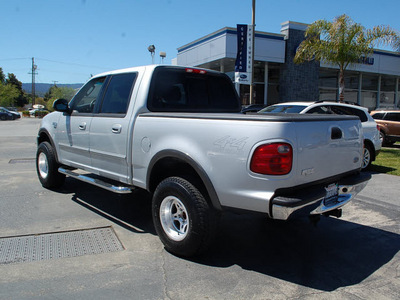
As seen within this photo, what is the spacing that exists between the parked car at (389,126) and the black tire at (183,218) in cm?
1282

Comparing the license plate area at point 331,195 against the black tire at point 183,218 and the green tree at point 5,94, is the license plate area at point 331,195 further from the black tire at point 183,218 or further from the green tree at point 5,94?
the green tree at point 5,94

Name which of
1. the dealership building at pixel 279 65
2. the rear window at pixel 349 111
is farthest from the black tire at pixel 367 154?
the dealership building at pixel 279 65

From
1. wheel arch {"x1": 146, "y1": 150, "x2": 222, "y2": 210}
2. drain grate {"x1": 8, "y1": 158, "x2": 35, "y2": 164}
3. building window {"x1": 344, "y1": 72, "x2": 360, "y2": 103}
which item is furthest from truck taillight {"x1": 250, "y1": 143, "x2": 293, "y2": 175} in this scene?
building window {"x1": 344, "y1": 72, "x2": 360, "y2": 103}

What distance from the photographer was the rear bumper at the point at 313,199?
2.87m

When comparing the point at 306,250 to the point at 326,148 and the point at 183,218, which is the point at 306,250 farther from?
the point at 183,218

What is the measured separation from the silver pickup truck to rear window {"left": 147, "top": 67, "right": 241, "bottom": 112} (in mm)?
14

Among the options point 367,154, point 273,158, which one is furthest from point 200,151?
point 367,154

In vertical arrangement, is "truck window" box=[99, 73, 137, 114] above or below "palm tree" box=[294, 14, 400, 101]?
below

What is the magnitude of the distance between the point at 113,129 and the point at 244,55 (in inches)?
463

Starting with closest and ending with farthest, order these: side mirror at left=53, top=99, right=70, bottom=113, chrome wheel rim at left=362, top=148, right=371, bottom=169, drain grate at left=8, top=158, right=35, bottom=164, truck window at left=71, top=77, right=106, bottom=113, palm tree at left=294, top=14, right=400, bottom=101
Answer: truck window at left=71, top=77, right=106, bottom=113
side mirror at left=53, top=99, right=70, bottom=113
chrome wheel rim at left=362, top=148, right=371, bottom=169
drain grate at left=8, top=158, right=35, bottom=164
palm tree at left=294, top=14, right=400, bottom=101

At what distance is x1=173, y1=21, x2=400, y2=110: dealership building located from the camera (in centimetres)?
1956

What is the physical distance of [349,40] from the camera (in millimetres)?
13375

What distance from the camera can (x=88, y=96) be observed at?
535 centimetres

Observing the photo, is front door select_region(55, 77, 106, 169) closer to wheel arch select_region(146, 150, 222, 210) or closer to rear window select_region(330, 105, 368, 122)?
wheel arch select_region(146, 150, 222, 210)
